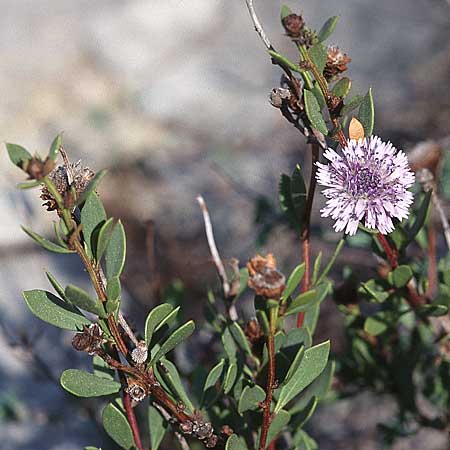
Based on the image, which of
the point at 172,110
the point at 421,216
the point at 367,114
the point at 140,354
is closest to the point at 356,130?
the point at 367,114

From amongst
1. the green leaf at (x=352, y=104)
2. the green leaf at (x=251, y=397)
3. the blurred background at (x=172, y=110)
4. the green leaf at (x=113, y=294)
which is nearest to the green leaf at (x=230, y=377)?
the green leaf at (x=251, y=397)

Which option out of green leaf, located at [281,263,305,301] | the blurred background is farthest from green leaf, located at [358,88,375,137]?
the blurred background

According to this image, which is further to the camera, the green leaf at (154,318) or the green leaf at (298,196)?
the green leaf at (298,196)

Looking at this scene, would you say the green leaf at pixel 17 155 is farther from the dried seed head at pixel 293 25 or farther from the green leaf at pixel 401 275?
the green leaf at pixel 401 275

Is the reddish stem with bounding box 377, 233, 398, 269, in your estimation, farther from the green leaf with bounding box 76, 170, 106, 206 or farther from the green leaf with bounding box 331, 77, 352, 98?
the green leaf with bounding box 76, 170, 106, 206

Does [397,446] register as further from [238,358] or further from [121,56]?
[121,56]

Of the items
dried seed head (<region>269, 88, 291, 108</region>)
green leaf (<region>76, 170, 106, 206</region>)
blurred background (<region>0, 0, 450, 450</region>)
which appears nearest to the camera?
green leaf (<region>76, 170, 106, 206</region>)

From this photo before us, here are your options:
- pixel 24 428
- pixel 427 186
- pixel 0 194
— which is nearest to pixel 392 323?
pixel 427 186
